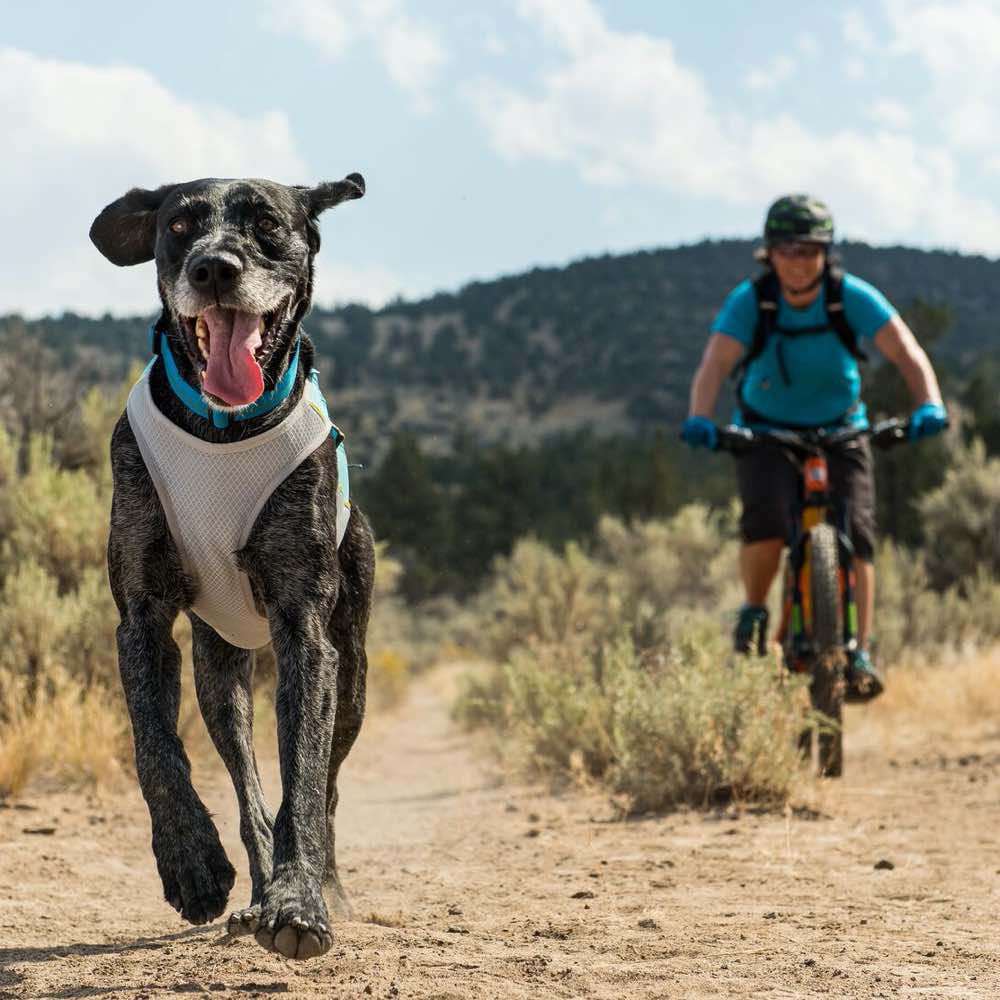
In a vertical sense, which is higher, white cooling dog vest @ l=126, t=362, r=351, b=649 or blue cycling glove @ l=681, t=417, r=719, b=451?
blue cycling glove @ l=681, t=417, r=719, b=451

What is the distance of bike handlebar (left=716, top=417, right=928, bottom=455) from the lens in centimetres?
659

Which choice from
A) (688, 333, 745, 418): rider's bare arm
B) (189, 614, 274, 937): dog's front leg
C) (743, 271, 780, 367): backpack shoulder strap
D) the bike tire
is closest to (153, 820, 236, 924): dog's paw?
(189, 614, 274, 937): dog's front leg

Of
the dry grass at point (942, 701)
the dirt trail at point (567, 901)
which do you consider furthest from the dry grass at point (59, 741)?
the dry grass at point (942, 701)

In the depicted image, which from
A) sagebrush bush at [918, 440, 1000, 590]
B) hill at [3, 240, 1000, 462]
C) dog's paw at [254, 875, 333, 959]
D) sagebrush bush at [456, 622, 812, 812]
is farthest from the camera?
hill at [3, 240, 1000, 462]

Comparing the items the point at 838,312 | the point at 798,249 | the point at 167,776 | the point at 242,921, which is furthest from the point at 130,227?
the point at 838,312

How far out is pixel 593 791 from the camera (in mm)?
7340

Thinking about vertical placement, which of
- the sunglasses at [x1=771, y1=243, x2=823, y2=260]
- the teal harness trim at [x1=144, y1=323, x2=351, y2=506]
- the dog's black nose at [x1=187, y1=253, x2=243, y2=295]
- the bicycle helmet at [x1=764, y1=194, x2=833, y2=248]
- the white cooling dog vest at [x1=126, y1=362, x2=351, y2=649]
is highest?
the bicycle helmet at [x1=764, y1=194, x2=833, y2=248]

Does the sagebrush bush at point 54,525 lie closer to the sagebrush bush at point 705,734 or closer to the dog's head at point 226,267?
the sagebrush bush at point 705,734

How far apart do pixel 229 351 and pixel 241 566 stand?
0.53 meters

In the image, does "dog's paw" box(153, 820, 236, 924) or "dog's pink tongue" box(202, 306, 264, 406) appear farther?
"dog's pink tongue" box(202, 306, 264, 406)

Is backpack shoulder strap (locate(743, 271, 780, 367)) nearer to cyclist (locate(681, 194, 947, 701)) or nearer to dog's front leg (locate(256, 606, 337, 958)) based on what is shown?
cyclist (locate(681, 194, 947, 701))

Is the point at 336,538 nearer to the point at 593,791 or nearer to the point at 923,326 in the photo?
the point at 593,791

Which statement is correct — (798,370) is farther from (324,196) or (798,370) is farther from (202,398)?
(202,398)

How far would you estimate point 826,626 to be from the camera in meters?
6.59
